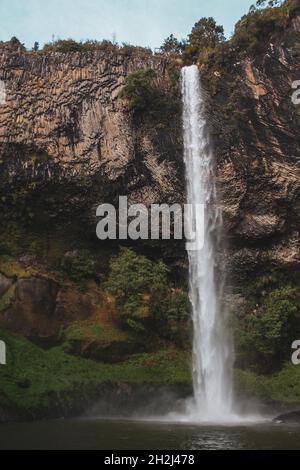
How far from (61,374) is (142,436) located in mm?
5584

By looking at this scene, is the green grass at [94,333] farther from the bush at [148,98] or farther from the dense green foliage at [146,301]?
the bush at [148,98]

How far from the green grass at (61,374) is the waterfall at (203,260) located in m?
0.81

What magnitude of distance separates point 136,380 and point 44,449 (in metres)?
7.39

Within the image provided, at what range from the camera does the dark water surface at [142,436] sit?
10.5m

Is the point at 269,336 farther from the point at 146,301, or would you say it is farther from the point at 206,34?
the point at 206,34

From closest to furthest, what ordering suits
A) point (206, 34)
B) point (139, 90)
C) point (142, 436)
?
1. point (142, 436)
2. point (139, 90)
3. point (206, 34)

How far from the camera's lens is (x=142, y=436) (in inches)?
462

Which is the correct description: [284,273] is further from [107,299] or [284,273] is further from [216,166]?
[107,299]

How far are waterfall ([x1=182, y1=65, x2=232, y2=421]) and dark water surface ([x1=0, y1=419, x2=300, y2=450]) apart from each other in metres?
4.09

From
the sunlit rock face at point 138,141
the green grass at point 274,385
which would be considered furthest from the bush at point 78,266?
the green grass at point 274,385

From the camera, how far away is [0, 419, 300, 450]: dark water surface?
10.5m

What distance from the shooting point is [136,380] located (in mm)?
17391

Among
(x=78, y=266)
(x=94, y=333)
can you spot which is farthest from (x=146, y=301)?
(x=78, y=266)
